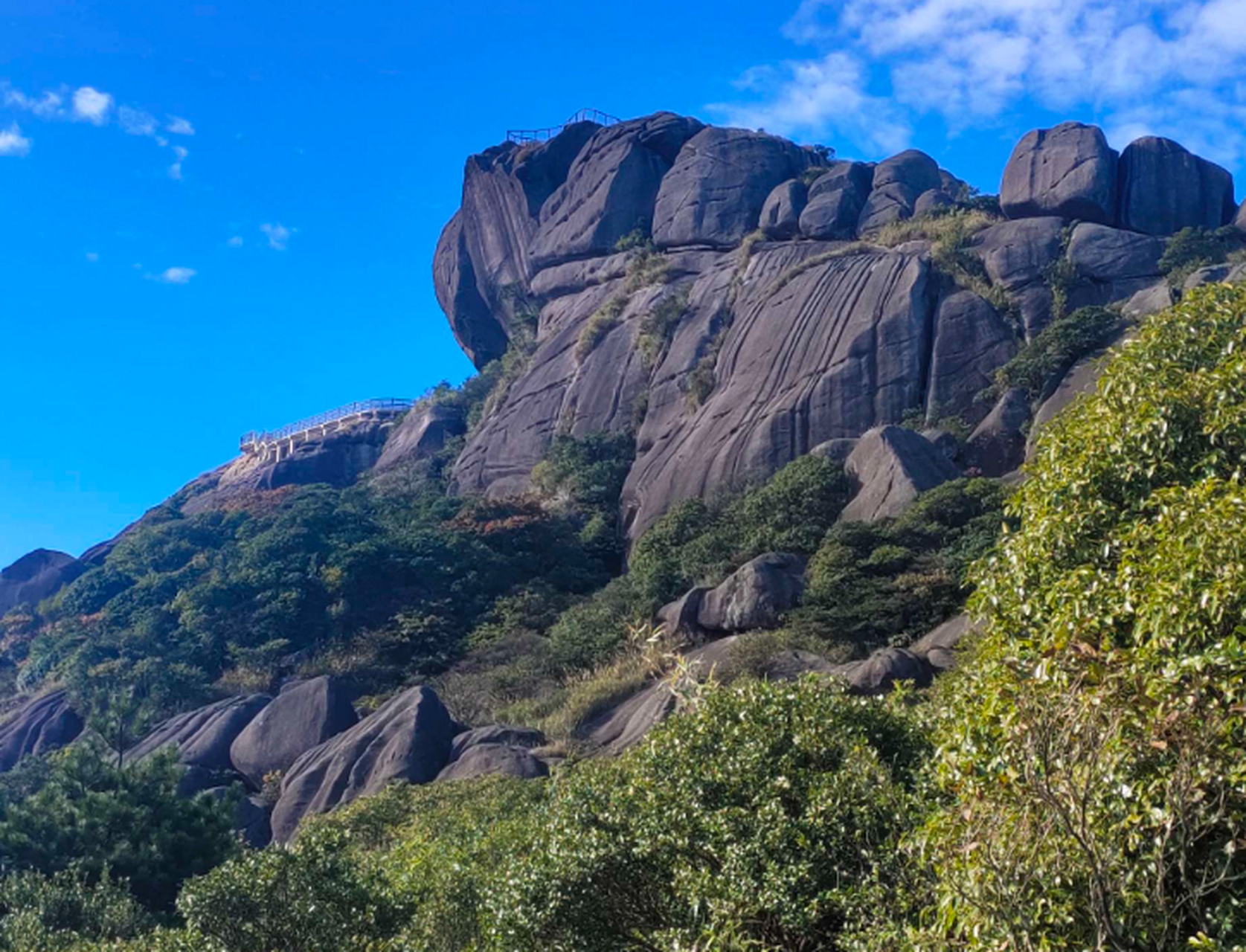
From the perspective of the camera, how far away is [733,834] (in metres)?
8.45

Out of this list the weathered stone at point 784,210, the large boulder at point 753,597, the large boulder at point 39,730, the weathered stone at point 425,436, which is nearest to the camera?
the large boulder at point 753,597

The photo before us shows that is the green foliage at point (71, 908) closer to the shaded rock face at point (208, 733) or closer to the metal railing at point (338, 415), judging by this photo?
the shaded rock face at point (208, 733)

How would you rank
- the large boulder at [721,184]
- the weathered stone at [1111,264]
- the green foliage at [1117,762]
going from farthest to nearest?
1. the large boulder at [721,184]
2. the weathered stone at [1111,264]
3. the green foliage at [1117,762]

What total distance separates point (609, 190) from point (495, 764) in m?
37.8

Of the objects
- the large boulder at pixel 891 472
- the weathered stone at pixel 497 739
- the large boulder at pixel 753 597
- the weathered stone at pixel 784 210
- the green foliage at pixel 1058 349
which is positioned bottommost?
the weathered stone at pixel 497 739

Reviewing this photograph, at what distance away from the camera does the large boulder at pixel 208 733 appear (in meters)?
29.1

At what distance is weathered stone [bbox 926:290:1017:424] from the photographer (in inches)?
1519

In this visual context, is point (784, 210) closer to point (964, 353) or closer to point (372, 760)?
point (964, 353)

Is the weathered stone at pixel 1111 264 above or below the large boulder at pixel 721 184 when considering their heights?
below

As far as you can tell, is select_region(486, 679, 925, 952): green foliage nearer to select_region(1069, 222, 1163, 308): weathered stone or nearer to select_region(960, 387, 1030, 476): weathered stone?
select_region(960, 387, 1030, 476): weathered stone

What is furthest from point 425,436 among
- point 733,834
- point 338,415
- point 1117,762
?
point 1117,762

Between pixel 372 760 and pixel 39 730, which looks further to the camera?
pixel 39 730

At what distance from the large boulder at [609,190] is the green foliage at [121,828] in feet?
130

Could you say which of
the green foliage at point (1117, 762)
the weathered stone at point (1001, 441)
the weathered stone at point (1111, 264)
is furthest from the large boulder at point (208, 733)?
the weathered stone at point (1111, 264)
